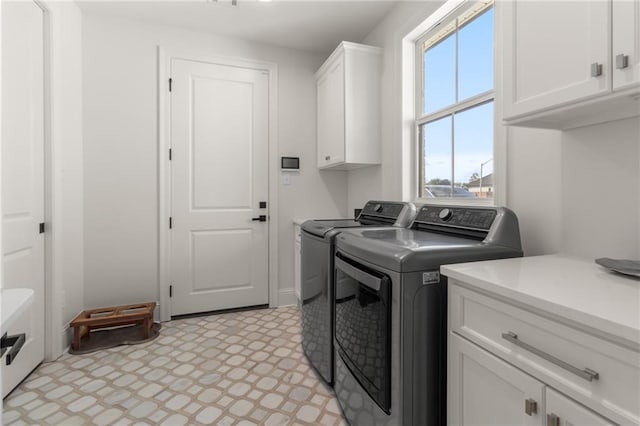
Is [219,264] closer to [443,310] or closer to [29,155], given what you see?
[29,155]

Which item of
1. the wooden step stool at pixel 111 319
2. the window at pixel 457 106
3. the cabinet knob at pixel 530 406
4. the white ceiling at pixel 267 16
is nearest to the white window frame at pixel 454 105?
the window at pixel 457 106

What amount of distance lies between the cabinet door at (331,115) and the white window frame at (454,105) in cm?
57

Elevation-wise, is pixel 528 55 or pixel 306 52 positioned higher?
pixel 306 52

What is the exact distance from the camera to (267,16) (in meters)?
2.68

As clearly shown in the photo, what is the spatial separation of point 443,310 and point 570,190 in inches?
30.1

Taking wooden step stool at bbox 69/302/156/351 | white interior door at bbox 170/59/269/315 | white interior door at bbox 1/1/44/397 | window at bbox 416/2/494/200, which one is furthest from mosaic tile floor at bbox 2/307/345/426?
window at bbox 416/2/494/200

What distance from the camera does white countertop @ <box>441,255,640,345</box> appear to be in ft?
2.18

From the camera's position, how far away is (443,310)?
1171 millimetres

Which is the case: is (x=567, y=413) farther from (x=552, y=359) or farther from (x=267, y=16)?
(x=267, y=16)

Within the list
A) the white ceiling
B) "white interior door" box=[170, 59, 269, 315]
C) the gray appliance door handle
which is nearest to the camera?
the gray appliance door handle

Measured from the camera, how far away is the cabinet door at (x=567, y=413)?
2.31 ft

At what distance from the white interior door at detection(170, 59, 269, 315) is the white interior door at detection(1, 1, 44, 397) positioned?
0.95 metres

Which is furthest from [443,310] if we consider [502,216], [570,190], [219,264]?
[219,264]

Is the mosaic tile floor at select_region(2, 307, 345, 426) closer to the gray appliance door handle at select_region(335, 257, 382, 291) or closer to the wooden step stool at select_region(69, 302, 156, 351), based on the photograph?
the wooden step stool at select_region(69, 302, 156, 351)
